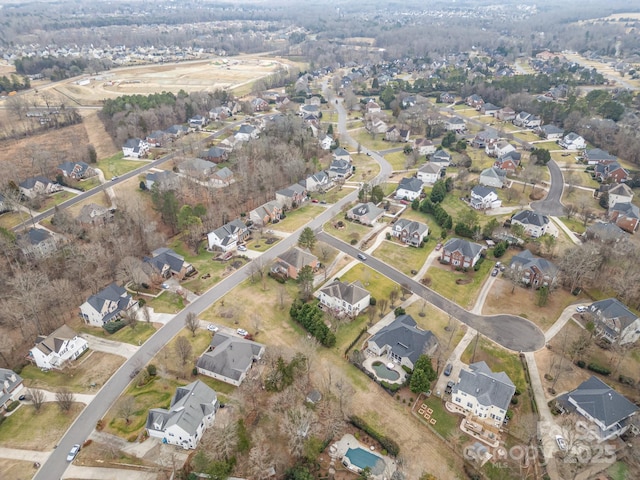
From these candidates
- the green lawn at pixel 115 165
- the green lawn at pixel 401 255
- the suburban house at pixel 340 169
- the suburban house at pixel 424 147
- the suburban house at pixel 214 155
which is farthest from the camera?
the suburban house at pixel 424 147

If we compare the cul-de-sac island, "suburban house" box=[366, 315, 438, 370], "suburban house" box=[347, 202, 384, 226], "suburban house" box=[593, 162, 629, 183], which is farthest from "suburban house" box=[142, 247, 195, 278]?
"suburban house" box=[593, 162, 629, 183]

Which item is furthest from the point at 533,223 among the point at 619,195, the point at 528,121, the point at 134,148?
the point at 134,148

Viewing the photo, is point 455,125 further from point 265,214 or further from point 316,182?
point 265,214

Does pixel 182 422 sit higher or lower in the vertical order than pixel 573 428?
higher

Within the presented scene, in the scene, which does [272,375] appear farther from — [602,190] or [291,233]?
[602,190]

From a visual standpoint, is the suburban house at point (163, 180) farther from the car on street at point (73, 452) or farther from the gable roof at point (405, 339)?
the gable roof at point (405, 339)

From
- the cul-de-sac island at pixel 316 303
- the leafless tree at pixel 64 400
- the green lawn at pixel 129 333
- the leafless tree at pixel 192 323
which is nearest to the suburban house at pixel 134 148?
the cul-de-sac island at pixel 316 303

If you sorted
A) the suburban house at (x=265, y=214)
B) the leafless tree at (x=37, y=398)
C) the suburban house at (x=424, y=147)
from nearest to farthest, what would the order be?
the leafless tree at (x=37, y=398), the suburban house at (x=265, y=214), the suburban house at (x=424, y=147)

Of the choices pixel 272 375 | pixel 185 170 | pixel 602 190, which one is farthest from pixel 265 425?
pixel 602 190
